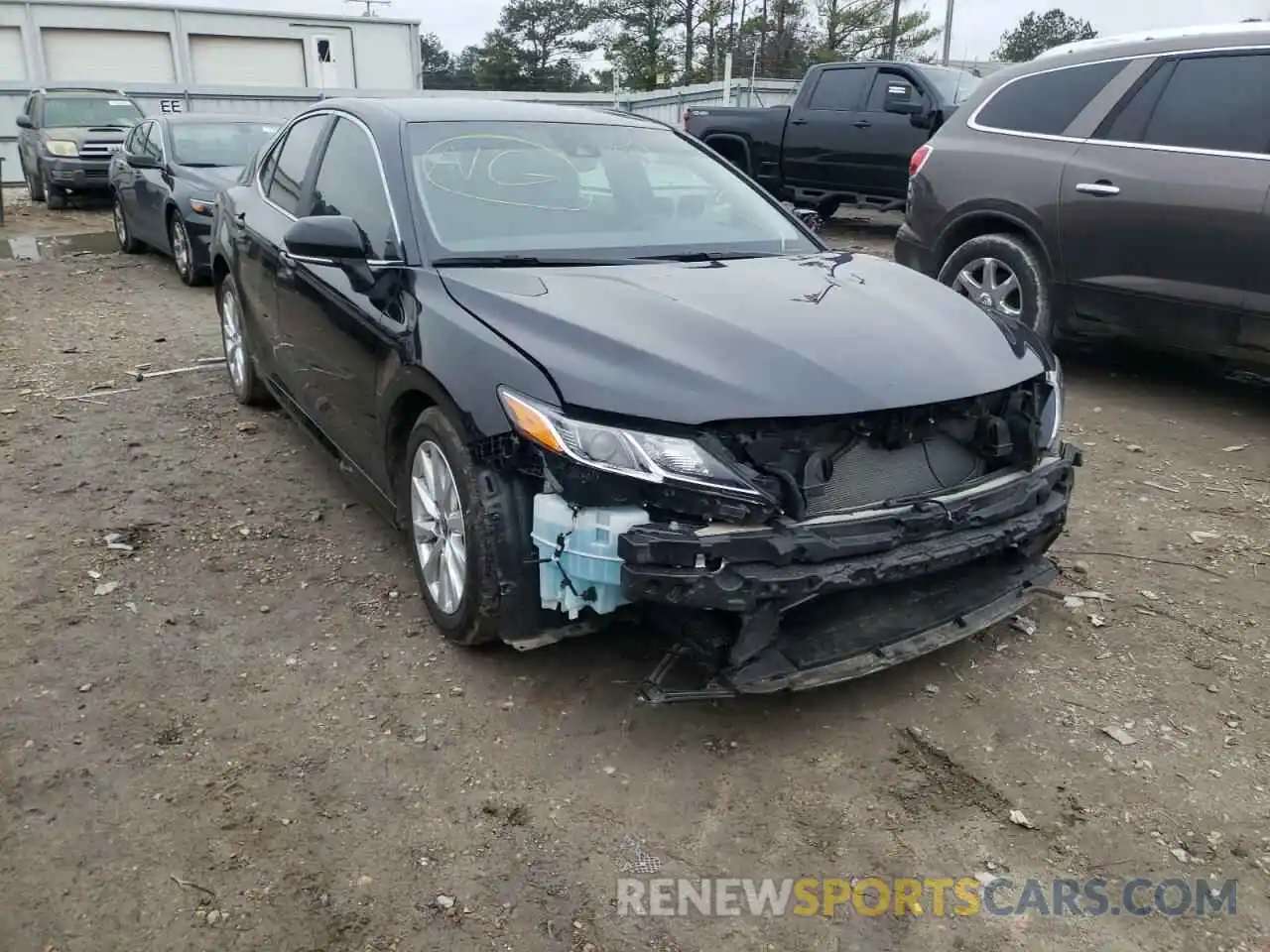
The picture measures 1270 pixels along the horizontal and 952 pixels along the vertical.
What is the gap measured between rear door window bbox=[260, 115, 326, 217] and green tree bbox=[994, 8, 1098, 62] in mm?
59403

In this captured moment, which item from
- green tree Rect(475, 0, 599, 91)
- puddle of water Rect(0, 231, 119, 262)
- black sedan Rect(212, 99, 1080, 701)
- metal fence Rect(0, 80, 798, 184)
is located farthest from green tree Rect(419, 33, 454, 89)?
black sedan Rect(212, 99, 1080, 701)

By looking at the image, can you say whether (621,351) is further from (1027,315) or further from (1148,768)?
(1027,315)

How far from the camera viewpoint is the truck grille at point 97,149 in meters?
15.4

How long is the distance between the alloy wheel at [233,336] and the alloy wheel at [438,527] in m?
2.56

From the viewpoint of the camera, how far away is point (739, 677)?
2.71 meters

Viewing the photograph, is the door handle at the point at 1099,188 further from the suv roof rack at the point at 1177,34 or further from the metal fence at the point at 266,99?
the metal fence at the point at 266,99

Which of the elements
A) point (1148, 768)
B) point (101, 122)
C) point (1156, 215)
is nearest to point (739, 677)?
point (1148, 768)

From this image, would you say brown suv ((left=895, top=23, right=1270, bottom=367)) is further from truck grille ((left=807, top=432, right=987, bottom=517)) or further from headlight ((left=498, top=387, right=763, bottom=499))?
headlight ((left=498, top=387, right=763, bottom=499))

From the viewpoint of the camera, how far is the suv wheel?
16734mm

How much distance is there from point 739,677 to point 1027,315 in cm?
413

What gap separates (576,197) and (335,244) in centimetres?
91

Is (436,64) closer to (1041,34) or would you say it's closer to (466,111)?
(1041,34)

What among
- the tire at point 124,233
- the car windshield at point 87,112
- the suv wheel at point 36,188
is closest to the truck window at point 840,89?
the tire at point 124,233

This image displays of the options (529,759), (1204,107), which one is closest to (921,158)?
(1204,107)
